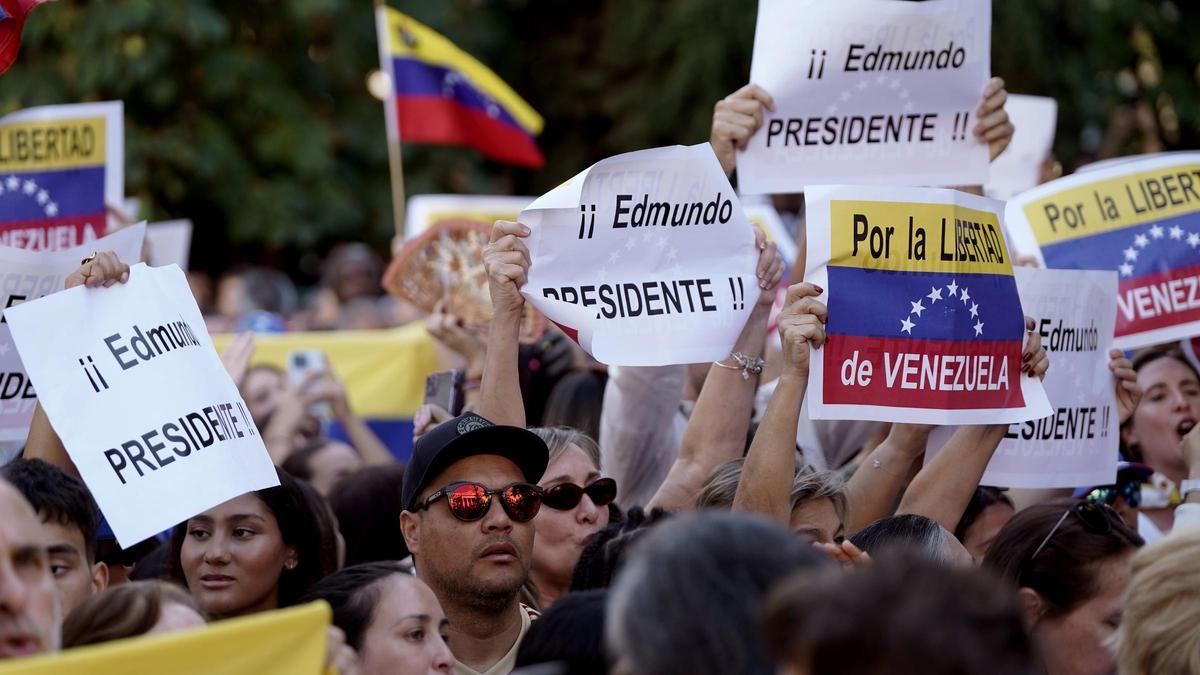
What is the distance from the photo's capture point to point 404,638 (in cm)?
411

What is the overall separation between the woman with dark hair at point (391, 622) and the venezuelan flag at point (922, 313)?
4.30ft

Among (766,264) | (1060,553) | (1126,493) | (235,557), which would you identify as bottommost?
(235,557)

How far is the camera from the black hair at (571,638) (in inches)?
130

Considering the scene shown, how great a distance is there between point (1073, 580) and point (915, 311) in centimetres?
90

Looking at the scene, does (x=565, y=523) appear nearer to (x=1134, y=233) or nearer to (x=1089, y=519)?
(x=1089, y=519)

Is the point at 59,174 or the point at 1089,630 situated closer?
the point at 1089,630

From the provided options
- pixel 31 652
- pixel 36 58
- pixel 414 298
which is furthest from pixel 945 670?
pixel 36 58

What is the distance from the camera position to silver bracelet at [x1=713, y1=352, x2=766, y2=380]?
5.18 m

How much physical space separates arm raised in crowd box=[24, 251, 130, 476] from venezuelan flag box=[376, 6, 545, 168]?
4.97 m

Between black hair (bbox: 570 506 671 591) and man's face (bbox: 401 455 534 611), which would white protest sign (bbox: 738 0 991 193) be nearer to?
black hair (bbox: 570 506 671 591)

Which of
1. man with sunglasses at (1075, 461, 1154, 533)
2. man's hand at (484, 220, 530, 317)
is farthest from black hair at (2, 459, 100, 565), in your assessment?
man with sunglasses at (1075, 461, 1154, 533)

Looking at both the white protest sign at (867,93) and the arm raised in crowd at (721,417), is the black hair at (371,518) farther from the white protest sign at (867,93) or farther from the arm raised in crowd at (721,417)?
the white protest sign at (867,93)

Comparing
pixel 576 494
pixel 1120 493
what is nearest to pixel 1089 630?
pixel 1120 493

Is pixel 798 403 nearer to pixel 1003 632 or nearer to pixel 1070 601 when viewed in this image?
pixel 1070 601
